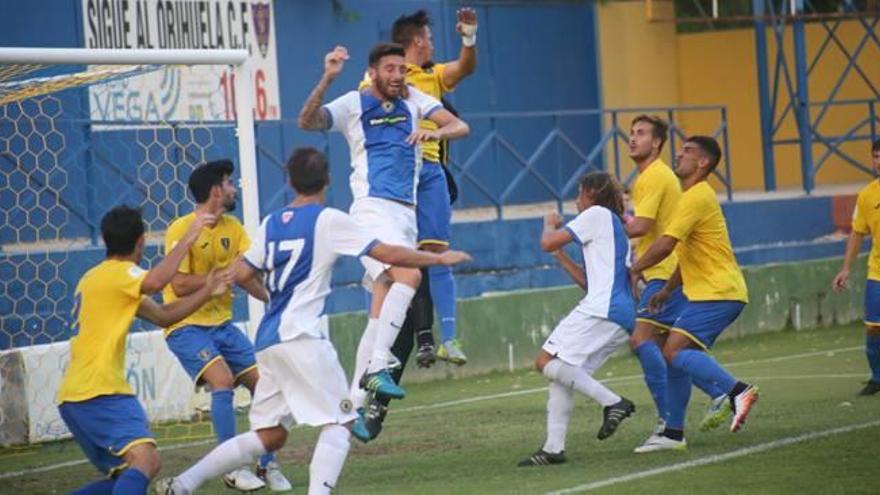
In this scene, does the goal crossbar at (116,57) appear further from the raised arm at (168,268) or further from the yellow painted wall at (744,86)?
the yellow painted wall at (744,86)

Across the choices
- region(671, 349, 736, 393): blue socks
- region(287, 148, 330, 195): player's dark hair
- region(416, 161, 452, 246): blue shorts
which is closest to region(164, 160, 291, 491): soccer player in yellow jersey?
region(416, 161, 452, 246): blue shorts

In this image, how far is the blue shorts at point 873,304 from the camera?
1638cm

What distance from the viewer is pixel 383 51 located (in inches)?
502

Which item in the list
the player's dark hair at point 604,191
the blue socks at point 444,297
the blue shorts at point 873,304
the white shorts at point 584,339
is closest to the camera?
the white shorts at point 584,339

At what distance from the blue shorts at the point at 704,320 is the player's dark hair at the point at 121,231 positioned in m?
4.14

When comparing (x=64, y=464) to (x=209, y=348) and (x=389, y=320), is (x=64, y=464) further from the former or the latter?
(x=389, y=320)

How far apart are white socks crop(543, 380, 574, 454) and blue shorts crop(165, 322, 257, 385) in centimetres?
191

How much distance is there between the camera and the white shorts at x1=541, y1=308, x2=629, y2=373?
12414 mm

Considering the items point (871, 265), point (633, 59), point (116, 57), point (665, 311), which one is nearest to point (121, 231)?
point (116, 57)

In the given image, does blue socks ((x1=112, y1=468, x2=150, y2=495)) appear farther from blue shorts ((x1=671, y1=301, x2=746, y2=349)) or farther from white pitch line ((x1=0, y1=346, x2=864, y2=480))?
blue shorts ((x1=671, y1=301, x2=746, y2=349))

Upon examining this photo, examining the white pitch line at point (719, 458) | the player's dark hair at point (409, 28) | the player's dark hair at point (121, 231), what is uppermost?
the player's dark hair at point (409, 28)

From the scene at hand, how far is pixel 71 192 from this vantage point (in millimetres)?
18453

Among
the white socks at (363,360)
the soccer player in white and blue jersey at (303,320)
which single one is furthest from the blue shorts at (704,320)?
the soccer player in white and blue jersey at (303,320)

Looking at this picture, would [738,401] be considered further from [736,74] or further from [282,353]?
[736,74]
